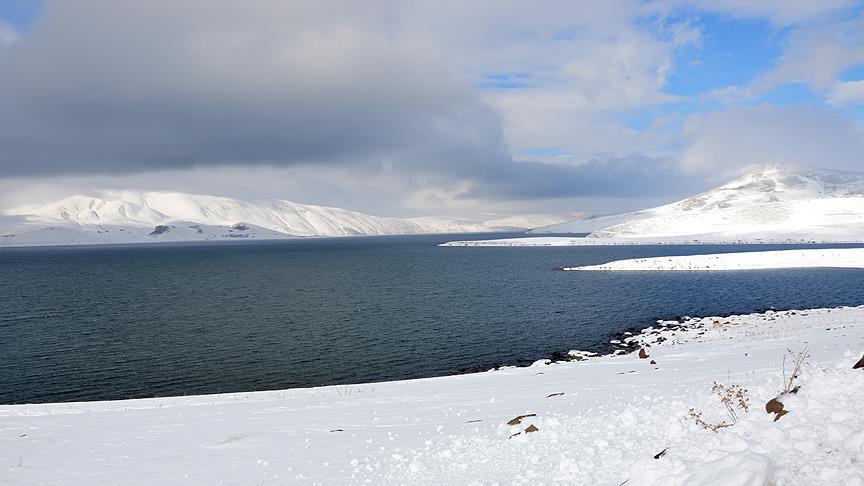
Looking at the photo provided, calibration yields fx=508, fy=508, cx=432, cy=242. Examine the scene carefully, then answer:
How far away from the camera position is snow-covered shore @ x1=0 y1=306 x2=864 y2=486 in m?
7.54

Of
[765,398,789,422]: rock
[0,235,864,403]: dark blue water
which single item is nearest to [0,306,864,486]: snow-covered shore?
[765,398,789,422]: rock

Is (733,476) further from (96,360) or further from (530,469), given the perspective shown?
(96,360)

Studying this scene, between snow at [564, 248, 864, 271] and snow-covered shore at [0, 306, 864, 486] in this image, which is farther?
snow at [564, 248, 864, 271]

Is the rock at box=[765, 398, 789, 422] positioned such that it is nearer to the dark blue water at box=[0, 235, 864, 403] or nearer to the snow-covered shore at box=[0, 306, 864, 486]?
the snow-covered shore at box=[0, 306, 864, 486]

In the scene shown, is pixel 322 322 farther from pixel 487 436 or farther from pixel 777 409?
pixel 777 409

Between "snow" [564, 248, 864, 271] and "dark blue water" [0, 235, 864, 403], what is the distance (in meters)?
9.75

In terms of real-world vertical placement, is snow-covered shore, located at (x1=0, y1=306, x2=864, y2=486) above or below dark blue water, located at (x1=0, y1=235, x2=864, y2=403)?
above

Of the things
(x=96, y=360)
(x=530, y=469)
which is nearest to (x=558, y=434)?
(x=530, y=469)

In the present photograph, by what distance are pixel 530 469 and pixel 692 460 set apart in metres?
3.22

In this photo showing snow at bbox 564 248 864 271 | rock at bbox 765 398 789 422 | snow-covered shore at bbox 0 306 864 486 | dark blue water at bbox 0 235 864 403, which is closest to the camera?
snow-covered shore at bbox 0 306 864 486

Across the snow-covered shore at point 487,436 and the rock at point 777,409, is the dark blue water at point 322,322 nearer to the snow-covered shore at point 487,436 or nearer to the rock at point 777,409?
the snow-covered shore at point 487,436

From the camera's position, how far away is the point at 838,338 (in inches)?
1027

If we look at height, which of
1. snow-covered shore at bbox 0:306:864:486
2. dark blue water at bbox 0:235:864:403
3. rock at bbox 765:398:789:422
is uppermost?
rock at bbox 765:398:789:422

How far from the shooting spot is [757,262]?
337ft
